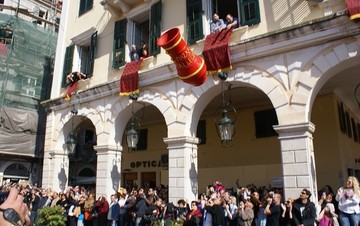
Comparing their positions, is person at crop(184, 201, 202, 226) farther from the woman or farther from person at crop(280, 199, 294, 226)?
the woman

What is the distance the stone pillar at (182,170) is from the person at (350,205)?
4280 millimetres

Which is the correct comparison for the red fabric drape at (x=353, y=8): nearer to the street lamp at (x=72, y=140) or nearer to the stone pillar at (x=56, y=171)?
the street lamp at (x=72, y=140)

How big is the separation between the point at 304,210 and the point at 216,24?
585 centimetres

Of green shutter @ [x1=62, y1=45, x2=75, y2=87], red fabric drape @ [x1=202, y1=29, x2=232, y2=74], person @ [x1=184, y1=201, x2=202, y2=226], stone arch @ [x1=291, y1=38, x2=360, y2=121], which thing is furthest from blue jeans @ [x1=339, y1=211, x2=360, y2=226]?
green shutter @ [x1=62, y1=45, x2=75, y2=87]

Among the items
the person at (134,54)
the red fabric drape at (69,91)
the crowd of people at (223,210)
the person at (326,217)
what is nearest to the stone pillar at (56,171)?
the red fabric drape at (69,91)

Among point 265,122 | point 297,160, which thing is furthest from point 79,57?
point 297,160

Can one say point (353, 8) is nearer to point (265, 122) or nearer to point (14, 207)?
point (265, 122)

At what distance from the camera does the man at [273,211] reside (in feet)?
24.6

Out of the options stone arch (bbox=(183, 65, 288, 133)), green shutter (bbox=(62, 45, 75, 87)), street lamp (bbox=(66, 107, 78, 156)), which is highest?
green shutter (bbox=(62, 45, 75, 87))

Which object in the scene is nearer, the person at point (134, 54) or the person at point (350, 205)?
the person at point (350, 205)

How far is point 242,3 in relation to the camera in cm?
1010

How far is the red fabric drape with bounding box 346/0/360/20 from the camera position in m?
7.74

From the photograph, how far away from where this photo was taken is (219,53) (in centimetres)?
970

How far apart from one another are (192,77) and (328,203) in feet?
13.8
